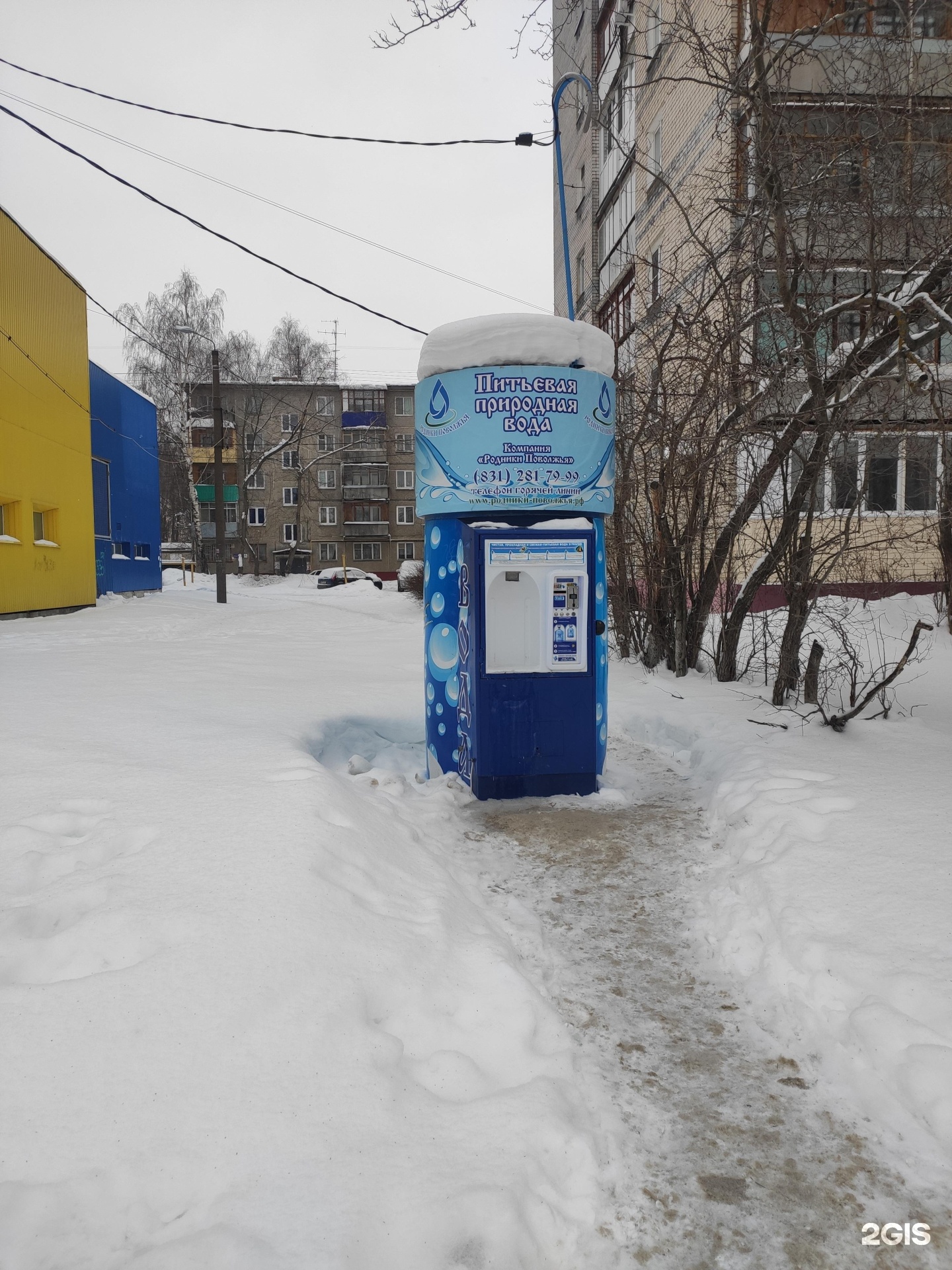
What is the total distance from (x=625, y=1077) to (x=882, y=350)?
15.2 feet

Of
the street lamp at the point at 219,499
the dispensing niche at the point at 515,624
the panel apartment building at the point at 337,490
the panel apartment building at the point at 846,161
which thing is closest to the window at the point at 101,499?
the street lamp at the point at 219,499

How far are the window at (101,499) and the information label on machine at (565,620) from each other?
17.1 metres

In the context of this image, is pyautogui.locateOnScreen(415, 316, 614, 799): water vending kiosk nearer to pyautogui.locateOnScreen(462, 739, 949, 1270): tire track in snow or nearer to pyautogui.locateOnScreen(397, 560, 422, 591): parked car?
pyautogui.locateOnScreen(462, 739, 949, 1270): tire track in snow

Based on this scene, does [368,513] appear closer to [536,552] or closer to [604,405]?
[604,405]

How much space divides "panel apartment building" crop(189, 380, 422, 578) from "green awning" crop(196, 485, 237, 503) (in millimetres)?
16458

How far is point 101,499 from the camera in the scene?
19.7 metres

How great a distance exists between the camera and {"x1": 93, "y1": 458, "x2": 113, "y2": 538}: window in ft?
63.6

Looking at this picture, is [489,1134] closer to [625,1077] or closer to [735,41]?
[625,1077]

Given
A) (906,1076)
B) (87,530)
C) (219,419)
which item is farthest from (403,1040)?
(219,419)

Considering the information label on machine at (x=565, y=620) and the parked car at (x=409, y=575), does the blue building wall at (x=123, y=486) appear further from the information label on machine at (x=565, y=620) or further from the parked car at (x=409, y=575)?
the information label on machine at (x=565, y=620)

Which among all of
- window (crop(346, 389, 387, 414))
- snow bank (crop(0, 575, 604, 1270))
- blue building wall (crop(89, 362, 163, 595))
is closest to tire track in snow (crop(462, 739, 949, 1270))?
snow bank (crop(0, 575, 604, 1270))

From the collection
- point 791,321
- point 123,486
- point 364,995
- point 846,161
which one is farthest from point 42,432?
point 364,995

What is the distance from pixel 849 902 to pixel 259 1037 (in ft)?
6.76

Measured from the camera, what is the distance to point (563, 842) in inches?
166
